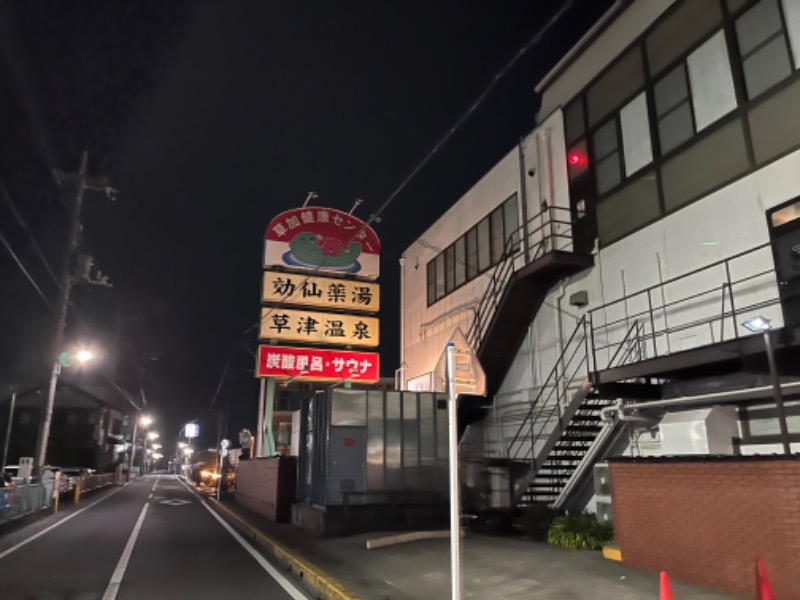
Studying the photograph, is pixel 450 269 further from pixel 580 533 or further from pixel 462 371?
pixel 462 371

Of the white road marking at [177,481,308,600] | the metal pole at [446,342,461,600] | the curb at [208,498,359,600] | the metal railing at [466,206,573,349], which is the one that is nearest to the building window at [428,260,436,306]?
the metal railing at [466,206,573,349]

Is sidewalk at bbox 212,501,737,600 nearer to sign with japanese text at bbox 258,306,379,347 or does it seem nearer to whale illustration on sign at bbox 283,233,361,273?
sign with japanese text at bbox 258,306,379,347

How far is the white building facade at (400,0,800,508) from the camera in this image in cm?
1020

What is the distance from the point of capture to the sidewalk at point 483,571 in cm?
706

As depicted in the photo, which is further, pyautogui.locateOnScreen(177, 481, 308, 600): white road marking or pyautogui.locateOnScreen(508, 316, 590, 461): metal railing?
pyautogui.locateOnScreen(508, 316, 590, 461): metal railing

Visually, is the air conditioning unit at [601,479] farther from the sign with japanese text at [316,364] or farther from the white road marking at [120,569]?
the sign with japanese text at [316,364]

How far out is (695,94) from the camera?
482 inches

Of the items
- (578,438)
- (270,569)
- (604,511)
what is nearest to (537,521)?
(604,511)

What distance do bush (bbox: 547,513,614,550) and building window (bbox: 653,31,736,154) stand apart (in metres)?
8.07

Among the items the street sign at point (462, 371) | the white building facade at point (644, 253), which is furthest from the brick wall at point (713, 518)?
the street sign at point (462, 371)

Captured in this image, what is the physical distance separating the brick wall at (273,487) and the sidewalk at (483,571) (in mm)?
4520

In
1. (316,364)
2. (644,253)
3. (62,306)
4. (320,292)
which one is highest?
(320,292)

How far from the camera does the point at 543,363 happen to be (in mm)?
16141

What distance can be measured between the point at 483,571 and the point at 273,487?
34.5 ft
